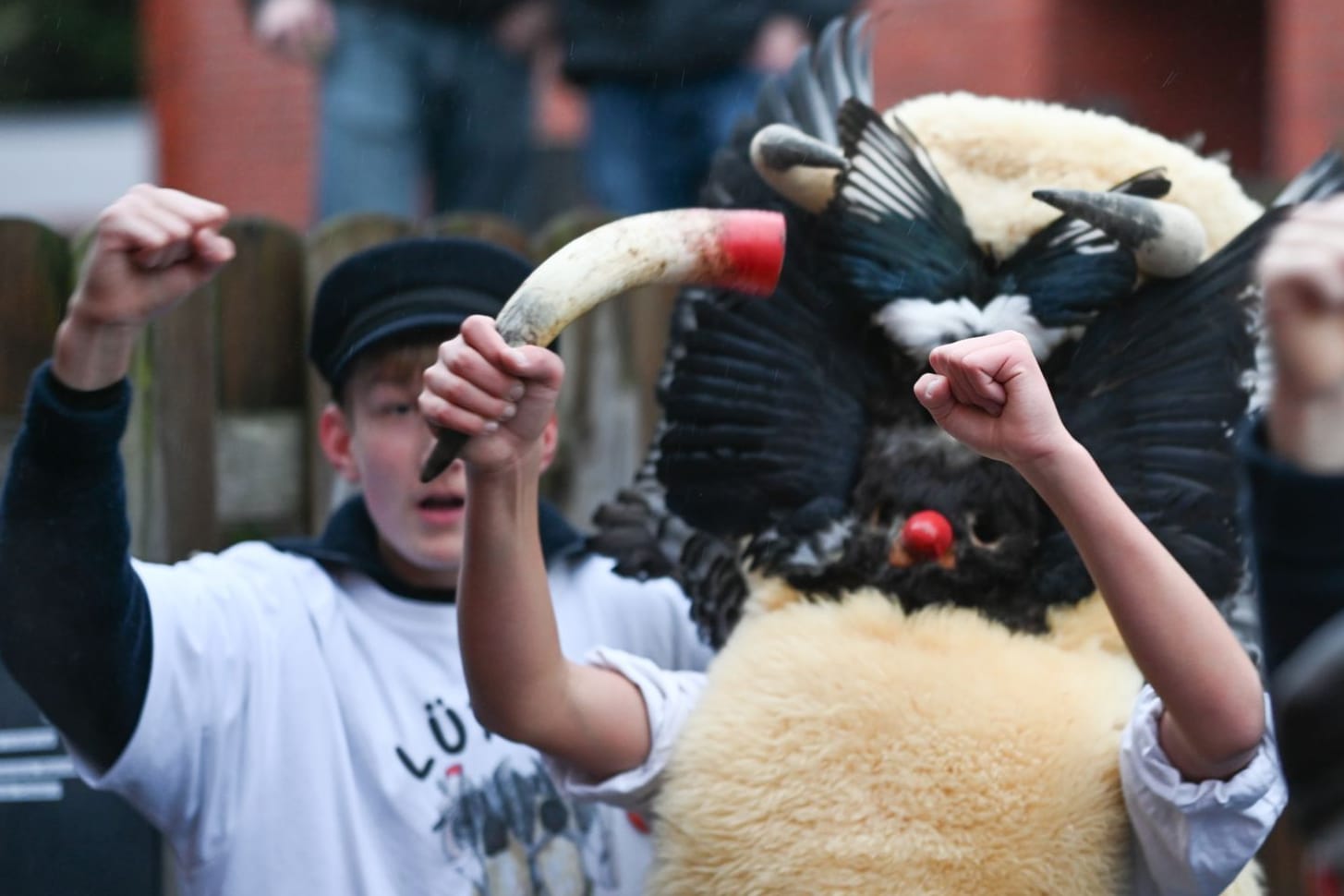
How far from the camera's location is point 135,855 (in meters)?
2.18

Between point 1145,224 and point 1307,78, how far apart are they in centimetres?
305

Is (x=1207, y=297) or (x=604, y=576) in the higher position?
(x=1207, y=297)

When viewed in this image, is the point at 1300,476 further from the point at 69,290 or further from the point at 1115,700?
the point at 69,290

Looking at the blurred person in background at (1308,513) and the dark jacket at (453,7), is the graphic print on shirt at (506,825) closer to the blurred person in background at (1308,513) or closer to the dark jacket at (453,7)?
the blurred person in background at (1308,513)

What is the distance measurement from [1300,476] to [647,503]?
1.06 m

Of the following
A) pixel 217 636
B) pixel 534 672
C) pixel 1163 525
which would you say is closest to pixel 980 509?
pixel 1163 525

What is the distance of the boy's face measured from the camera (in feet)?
6.46

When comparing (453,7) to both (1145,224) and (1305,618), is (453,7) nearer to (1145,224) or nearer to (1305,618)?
(1145,224)

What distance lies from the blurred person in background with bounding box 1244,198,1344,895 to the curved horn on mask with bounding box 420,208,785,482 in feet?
2.02

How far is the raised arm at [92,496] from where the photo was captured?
1566 millimetres

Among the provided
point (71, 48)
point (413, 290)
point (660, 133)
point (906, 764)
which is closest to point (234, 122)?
point (71, 48)

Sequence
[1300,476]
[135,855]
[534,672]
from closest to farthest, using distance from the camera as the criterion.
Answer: [1300,476], [534,672], [135,855]

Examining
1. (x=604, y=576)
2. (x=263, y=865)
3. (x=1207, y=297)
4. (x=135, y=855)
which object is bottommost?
(x=135, y=855)

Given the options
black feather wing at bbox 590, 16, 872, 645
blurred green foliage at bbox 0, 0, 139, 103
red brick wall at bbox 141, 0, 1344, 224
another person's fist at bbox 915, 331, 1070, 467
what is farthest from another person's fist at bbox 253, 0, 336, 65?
blurred green foliage at bbox 0, 0, 139, 103
